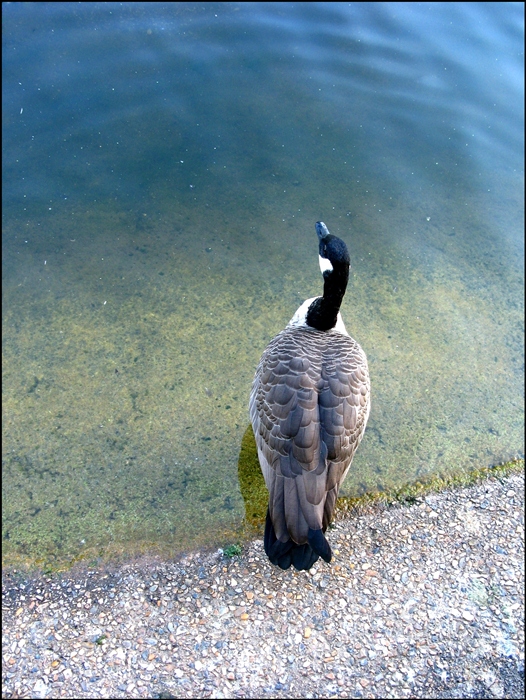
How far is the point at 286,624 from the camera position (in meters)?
3.32

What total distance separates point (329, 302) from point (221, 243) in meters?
1.90

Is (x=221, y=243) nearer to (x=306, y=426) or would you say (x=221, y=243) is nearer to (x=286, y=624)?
(x=306, y=426)

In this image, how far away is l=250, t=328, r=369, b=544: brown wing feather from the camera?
3.24m

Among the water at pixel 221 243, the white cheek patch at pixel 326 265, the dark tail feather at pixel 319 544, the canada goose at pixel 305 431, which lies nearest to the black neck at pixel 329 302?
the white cheek patch at pixel 326 265

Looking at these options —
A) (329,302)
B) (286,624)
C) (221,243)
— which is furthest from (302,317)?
(286,624)

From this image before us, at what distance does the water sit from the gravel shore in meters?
0.31

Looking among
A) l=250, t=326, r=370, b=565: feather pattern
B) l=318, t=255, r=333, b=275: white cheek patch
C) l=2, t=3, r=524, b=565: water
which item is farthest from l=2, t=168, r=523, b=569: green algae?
l=318, t=255, r=333, b=275: white cheek patch

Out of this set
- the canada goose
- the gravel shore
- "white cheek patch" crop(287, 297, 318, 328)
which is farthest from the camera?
"white cheek patch" crop(287, 297, 318, 328)

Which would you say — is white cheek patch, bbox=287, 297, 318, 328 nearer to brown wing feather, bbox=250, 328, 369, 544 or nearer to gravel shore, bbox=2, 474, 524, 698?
brown wing feather, bbox=250, 328, 369, 544

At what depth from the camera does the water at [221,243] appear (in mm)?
4145

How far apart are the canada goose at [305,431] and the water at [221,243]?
0.64 meters

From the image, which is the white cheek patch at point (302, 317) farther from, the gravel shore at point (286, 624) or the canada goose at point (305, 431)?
the gravel shore at point (286, 624)

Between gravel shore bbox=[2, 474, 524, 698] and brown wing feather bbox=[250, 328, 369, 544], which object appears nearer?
gravel shore bbox=[2, 474, 524, 698]

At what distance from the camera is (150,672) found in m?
3.08
